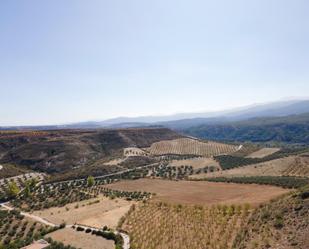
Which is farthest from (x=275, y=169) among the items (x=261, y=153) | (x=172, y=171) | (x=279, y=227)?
(x=279, y=227)

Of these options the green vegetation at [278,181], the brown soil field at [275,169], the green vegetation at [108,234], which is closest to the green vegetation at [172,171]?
the brown soil field at [275,169]

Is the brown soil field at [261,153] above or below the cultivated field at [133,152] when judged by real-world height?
below

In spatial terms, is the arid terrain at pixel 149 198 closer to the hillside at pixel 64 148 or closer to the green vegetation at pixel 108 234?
the green vegetation at pixel 108 234

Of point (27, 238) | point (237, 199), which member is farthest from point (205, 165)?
point (27, 238)

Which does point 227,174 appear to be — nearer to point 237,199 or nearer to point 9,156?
point 237,199

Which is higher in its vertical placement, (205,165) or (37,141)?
(37,141)
